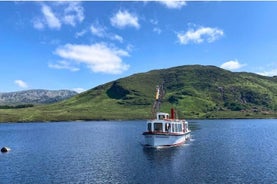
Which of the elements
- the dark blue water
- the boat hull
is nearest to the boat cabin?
the boat hull

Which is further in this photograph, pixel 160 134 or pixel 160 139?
pixel 160 139

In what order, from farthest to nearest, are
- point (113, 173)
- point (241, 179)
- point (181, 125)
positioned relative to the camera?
1. point (181, 125)
2. point (113, 173)
3. point (241, 179)

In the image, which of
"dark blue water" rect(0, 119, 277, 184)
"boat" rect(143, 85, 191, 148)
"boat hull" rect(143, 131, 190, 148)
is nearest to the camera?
"dark blue water" rect(0, 119, 277, 184)

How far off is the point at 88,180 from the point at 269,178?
34743mm

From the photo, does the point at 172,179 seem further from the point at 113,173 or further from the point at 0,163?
the point at 0,163

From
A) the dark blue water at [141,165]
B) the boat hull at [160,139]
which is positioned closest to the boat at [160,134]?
the boat hull at [160,139]

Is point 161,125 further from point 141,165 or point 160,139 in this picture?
point 141,165

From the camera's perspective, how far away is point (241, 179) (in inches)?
2554

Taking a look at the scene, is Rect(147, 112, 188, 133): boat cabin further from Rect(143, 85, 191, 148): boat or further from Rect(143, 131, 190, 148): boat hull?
Rect(143, 131, 190, 148): boat hull

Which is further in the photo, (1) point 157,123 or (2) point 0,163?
(1) point 157,123

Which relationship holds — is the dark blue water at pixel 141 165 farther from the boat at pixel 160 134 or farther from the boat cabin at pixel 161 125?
the boat cabin at pixel 161 125

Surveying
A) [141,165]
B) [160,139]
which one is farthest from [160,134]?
[141,165]

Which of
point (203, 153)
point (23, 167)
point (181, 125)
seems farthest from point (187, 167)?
Answer: point (181, 125)

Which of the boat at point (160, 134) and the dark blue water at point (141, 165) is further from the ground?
the boat at point (160, 134)
